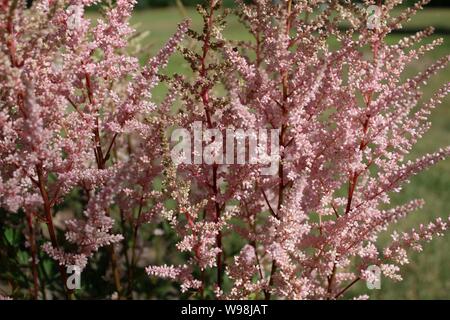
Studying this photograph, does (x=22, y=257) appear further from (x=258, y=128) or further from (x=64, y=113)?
(x=258, y=128)

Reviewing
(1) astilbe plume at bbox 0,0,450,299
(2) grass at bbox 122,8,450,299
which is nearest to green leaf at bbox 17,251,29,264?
(1) astilbe plume at bbox 0,0,450,299

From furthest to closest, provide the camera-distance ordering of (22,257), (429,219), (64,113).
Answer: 1. (429,219)
2. (22,257)
3. (64,113)

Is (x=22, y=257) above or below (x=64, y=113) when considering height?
below

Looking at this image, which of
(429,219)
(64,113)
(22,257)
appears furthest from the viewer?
(429,219)

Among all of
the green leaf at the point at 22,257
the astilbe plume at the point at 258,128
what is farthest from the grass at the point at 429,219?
the green leaf at the point at 22,257

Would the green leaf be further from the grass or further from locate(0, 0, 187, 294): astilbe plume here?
the grass

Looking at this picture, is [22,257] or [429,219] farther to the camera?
[429,219]

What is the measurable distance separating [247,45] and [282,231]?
107cm

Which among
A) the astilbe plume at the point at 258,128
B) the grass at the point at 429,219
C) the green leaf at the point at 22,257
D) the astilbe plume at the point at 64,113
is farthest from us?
the grass at the point at 429,219

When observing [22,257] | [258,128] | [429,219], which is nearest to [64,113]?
[258,128]

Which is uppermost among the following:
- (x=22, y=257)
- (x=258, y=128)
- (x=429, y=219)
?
(x=258, y=128)

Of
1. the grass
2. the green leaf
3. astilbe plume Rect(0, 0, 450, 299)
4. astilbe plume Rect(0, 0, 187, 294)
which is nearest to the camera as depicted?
astilbe plume Rect(0, 0, 187, 294)

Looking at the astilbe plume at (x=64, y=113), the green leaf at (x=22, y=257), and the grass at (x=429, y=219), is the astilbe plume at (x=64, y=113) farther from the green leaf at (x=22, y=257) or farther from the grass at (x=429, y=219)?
the green leaf at (x=22, y=257)
